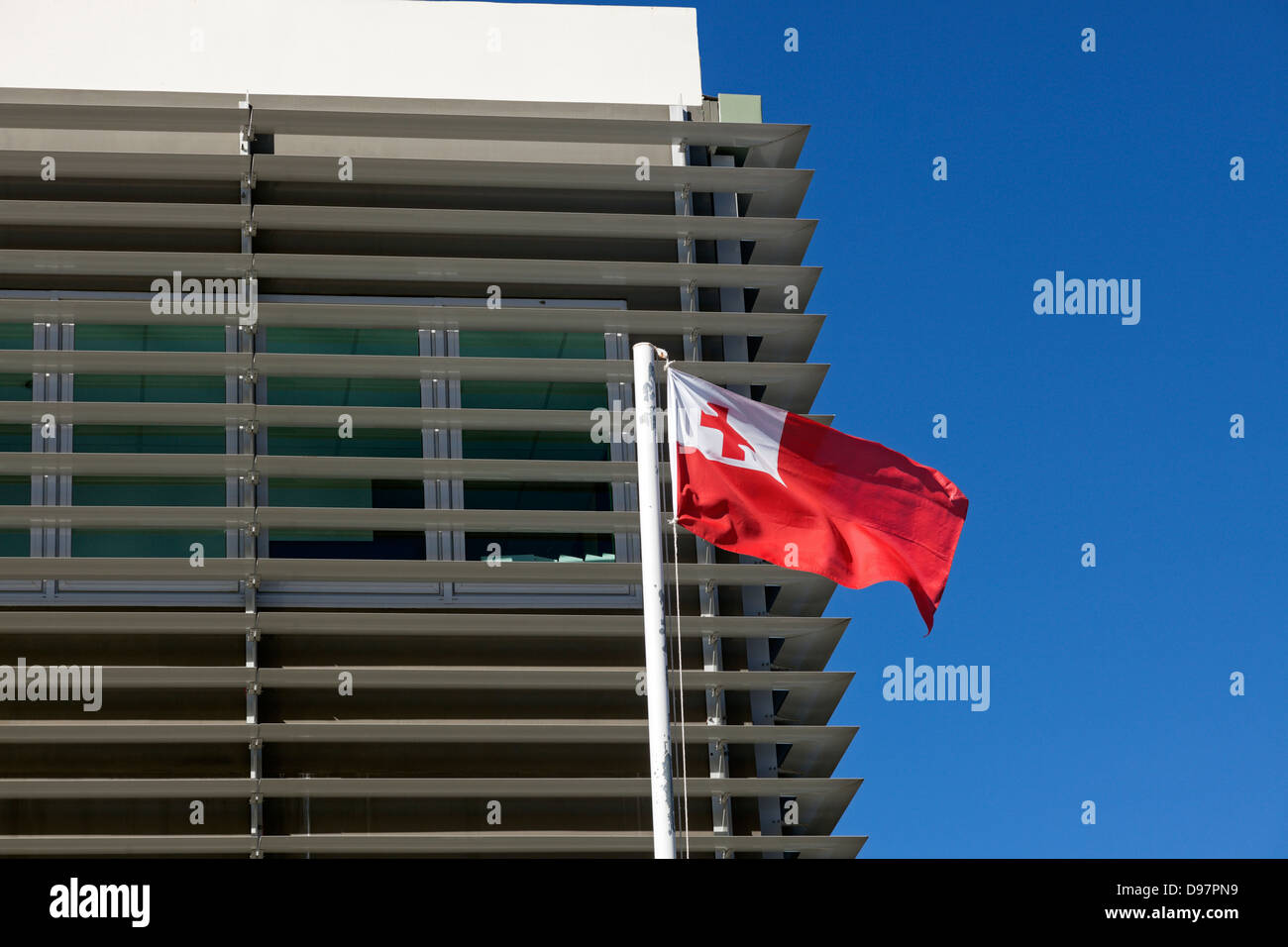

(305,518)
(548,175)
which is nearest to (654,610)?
(305,518)

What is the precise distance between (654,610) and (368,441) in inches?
121

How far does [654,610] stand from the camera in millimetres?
8805

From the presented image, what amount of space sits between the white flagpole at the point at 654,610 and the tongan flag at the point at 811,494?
1.18ft

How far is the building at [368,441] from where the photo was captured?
10375 mm

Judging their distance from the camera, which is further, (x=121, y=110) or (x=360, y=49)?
(x=360, y=49)

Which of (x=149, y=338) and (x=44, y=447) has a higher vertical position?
(x=149, y=338)

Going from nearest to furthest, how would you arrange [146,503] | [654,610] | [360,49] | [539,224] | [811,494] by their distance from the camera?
[654,610]
[811,494]
[146,503]
[539,224]
[360,49]

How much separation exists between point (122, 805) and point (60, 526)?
1.56m

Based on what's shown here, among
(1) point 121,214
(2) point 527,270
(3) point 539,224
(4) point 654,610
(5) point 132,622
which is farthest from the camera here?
(3) point 539,224

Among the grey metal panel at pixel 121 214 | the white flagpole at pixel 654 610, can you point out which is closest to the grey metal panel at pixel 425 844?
the white flagpole at pixel 654 610

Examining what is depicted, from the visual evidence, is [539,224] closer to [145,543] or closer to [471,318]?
[471,318]

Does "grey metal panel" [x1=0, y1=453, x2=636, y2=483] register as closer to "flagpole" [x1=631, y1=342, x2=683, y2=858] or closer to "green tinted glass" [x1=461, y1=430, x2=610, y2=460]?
"green tinted glass" [x1=461, y1=430, x2=610, y2=460]
